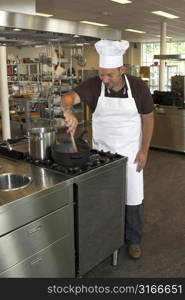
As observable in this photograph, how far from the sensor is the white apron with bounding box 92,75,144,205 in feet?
5.61

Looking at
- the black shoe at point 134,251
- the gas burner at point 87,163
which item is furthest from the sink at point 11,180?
the black shoe at point 134,251

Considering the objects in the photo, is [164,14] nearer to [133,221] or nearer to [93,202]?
[133,221]

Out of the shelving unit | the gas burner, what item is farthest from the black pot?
the shelving unit

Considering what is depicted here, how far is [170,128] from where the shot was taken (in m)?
4.19

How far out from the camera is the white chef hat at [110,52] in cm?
163

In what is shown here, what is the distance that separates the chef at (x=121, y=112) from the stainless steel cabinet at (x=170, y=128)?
7.96 feet

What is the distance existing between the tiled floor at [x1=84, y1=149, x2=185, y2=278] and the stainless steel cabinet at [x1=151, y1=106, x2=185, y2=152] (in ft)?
2.16

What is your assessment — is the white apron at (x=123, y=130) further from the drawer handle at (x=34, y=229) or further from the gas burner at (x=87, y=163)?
the drawer handle at (x=34, y=229)

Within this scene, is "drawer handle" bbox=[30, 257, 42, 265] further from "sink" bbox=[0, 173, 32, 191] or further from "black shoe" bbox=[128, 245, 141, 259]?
"black shoe" bbox=[128, 245, 141, 259]

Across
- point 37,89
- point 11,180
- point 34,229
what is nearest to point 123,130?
point 11,180

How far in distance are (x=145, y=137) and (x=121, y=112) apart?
20 centimetres

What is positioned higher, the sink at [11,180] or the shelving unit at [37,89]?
the shelving unit at [37,89]

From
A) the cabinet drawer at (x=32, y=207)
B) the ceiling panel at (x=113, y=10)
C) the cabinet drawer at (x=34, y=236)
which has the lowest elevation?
the cabinet drawer at (x=34, y=236)

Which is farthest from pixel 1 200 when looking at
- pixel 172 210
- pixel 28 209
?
pixel 172 210
